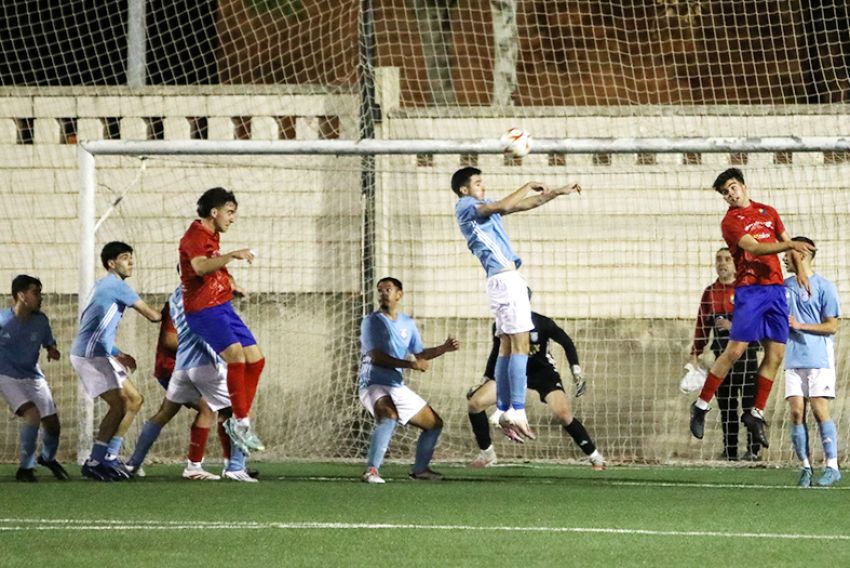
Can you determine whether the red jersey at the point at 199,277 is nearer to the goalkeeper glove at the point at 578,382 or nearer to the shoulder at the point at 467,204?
the shoulder at the point at 467,204

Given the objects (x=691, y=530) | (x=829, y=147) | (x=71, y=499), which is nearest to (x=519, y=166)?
(x=829, y=147)

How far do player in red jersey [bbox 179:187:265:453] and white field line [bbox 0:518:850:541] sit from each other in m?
2.51

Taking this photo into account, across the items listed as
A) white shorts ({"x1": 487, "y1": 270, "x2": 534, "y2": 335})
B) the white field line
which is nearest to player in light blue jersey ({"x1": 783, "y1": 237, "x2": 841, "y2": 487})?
white shorts ({"x1": 487, "y1": 270, "x2": 534, "y2": 335})

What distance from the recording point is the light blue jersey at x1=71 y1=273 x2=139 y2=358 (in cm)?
1189

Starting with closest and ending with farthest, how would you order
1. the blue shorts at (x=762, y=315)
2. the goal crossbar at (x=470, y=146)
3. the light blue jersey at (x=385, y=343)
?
the blue shorts at (x=762, y=315), the light blue jersey at (x=385, y=343), the goal crossbar at (x=470, y=146)

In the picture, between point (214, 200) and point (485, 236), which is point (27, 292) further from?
point (485, 236)

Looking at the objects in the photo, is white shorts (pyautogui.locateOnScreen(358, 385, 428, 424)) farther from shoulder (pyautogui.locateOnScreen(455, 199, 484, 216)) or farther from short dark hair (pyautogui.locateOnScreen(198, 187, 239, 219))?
short dark hair (pyautogui.locateOnScreen(198, 187, 239, 219))

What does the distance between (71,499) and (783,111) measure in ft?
27.9

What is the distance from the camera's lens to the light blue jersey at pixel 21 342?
1198cm

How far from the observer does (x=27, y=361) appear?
39.4 feet

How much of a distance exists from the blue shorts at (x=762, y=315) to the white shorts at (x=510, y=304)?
1.49m

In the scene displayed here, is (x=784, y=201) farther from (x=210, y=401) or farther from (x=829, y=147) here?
(x=210, y=401)

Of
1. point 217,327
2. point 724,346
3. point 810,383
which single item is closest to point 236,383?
point 217,327

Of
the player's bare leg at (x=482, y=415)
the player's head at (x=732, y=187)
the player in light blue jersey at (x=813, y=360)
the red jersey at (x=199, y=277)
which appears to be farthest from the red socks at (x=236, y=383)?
the player in light blue jersey at (x=813, y=360)
